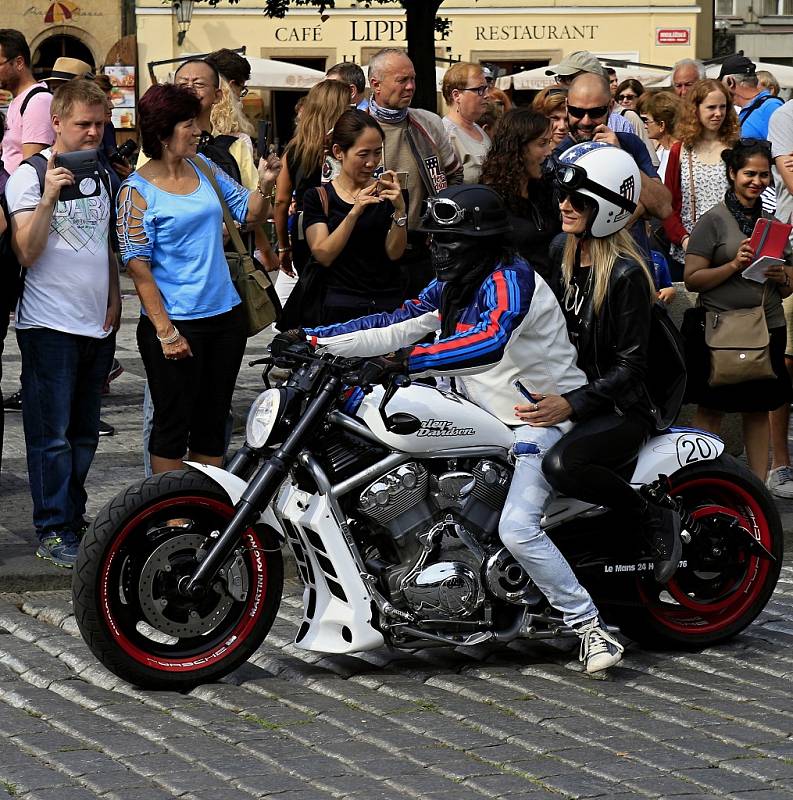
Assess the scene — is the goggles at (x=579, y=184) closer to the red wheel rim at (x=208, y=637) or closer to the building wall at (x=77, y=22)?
the red wheel rim at (x=208, y=637)

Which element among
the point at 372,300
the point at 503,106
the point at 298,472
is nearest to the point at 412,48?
the point at 503,106

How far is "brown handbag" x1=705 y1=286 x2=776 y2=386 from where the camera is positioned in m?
8.12

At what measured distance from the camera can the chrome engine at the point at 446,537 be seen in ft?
18.3

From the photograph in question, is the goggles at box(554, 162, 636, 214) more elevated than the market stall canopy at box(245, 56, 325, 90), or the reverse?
the market stall canopy at box(245, 56, 325, 90)

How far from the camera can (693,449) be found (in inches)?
236

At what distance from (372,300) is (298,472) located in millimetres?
2305

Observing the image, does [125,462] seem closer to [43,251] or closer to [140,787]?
[43,251]

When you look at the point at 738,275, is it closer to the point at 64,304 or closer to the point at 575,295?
the point at 575,295

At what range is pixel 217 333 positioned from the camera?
7035 millimetres

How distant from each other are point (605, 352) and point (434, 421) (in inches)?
27.2

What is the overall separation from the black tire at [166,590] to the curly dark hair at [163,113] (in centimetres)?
181

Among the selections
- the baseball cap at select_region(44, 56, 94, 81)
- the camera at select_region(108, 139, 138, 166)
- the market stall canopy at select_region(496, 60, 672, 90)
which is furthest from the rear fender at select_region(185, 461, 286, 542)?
the market stall canopy at select_region(496, 60, 672, 90)

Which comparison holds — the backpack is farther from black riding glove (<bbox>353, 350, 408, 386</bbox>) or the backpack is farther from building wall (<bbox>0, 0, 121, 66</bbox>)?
building wall (<bbox>0, 0, 121, 66</bbox>)

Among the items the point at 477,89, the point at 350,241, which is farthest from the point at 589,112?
the point at 477,89
